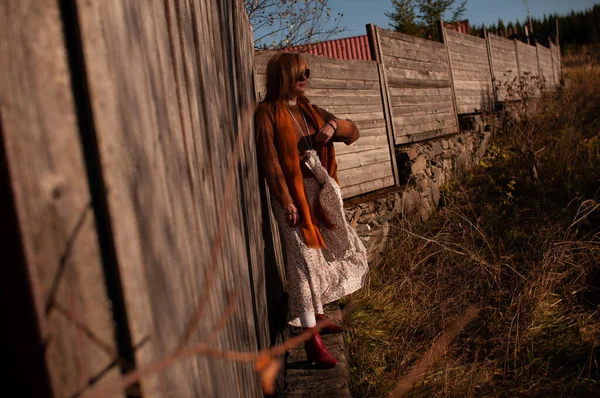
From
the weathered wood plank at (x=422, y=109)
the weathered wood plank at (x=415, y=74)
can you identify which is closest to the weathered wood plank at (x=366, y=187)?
the weathered wood plank at (x=422, y=109)

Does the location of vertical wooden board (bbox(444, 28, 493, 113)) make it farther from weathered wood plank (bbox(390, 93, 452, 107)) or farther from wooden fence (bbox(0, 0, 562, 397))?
wooden fence (bbox(0, 0, 562, 397))

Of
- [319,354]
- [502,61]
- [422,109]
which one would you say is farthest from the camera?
[502,61]

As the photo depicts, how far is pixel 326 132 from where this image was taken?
303 cm

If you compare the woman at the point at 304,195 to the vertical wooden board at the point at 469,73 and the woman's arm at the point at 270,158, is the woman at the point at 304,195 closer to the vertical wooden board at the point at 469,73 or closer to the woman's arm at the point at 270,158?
the woman's arm at the point at 270,158

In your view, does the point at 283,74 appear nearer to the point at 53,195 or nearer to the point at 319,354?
the point at 319,354

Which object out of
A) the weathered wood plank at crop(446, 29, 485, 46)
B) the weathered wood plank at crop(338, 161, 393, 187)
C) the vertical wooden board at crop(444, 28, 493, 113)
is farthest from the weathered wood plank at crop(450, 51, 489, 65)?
the weathered wood plank at crop(338, 161, 393, 187)

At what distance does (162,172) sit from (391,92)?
5.87 meters

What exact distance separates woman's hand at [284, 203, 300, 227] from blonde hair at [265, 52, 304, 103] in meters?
0.66

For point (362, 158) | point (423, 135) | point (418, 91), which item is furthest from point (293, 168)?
point (418, 91)

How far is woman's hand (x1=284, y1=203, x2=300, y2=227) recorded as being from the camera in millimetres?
2938

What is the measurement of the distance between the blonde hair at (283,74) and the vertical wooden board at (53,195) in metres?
2.36

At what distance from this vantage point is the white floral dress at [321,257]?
3012mm

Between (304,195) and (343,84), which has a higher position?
(343,84)

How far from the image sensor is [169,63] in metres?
1.17
